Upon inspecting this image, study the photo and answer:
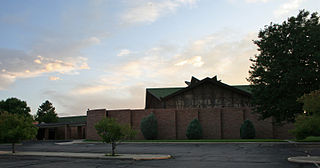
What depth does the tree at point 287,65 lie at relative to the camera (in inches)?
1150

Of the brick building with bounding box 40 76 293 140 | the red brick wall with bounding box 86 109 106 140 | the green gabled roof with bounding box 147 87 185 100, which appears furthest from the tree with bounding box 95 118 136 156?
the green gabled roof with bounding box 147 87 185 100

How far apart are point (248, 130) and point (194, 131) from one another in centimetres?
659

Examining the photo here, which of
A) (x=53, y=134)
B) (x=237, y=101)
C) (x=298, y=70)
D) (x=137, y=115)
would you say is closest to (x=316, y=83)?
(x=298, y=70)

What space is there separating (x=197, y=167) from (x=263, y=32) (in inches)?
910

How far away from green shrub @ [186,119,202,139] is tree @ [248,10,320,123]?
8.90m

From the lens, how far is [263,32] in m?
33.3

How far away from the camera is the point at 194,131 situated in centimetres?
3956

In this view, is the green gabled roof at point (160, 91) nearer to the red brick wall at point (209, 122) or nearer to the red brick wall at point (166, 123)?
the red brick wall at point (209, 122)

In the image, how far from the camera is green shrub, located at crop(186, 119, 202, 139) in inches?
1559

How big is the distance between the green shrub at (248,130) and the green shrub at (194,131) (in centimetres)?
531

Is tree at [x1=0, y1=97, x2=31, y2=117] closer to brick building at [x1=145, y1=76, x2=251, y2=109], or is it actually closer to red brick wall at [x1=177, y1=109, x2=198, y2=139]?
brick building at [x1=145, y1=76, x2=251, y2=109]

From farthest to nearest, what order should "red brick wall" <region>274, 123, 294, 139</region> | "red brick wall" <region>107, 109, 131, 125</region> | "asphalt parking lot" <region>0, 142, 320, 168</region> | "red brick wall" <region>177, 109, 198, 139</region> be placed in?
1. "red brick wall" <region>107, 109, 131, 125</region>
2. "red brick wall" <region>177, 109, 198, 139</region>
3. "red brick wall" <region>274, 123, 294, 139</region>
4. "asphalt parking lot" <region>0, 142, 320, 168</region>

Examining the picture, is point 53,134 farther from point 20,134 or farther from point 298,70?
point 298,70

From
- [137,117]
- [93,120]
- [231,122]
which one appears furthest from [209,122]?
[93,120]
